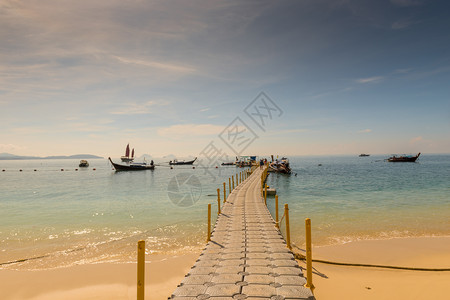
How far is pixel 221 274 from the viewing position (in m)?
5.65

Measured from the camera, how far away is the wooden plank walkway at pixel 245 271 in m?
4.68

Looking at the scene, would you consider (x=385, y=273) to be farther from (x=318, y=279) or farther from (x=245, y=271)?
(x=245, y=271)

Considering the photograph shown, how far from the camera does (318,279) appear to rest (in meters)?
7.72

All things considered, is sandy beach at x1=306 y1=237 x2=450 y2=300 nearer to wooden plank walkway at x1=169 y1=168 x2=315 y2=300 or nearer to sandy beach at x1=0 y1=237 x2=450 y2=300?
sandy beach at x1=0 y1=237 x2=450 y2=300

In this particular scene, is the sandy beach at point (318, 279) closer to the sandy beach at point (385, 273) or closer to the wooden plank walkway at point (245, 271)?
the sandy beach at point (385, 273)

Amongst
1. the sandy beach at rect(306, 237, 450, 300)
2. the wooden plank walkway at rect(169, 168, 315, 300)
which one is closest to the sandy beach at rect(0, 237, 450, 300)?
the sandy beach at rect(306, 237, 450, 300)

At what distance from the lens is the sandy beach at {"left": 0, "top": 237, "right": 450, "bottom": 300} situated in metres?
7.05

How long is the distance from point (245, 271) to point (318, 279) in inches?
142

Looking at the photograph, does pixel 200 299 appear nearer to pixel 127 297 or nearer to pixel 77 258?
Answer: pixel 127 297

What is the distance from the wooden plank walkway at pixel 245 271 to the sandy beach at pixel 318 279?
1787 mm

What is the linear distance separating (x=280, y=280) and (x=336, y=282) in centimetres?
368

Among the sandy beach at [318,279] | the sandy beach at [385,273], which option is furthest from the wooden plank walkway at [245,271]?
the sandy beach at [385,273]

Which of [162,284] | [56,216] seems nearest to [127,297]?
[162,284]

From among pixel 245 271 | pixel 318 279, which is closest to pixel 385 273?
pixel 318 279
